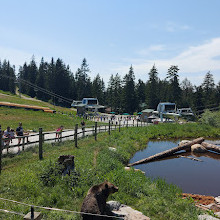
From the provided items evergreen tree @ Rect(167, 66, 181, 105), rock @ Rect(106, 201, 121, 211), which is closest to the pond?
rock @ Rect(106, 201, 121, 211)

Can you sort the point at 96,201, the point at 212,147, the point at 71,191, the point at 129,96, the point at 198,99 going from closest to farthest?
1. the point at 96,201
2. the point at 71,191
3. the point at 212,147
4. the point at 198,99
5. the point at 129,96

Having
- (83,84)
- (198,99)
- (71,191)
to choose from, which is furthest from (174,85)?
(71,191)

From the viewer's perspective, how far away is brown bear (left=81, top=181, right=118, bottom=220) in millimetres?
4957

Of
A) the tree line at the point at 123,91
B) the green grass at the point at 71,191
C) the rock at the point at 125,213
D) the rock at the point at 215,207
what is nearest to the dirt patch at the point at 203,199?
the rock at the point at 215,207

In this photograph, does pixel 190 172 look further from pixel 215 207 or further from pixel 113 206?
pixel 113 206

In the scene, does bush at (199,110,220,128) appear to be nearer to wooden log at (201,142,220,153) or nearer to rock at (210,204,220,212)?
wooden log at (201,142,220,153)

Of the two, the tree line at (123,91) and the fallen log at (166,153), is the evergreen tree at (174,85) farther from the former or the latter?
the fallen log at (166,153)

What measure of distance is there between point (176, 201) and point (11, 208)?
577 cm

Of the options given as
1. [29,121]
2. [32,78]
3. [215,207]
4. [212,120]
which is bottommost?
[215,207]

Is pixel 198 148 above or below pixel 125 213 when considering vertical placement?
below

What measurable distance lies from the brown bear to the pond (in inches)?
255

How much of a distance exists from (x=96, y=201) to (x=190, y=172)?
10267 millimetres

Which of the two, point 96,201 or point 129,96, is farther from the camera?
point 129,96

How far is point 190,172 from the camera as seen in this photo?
13367 millimetres
